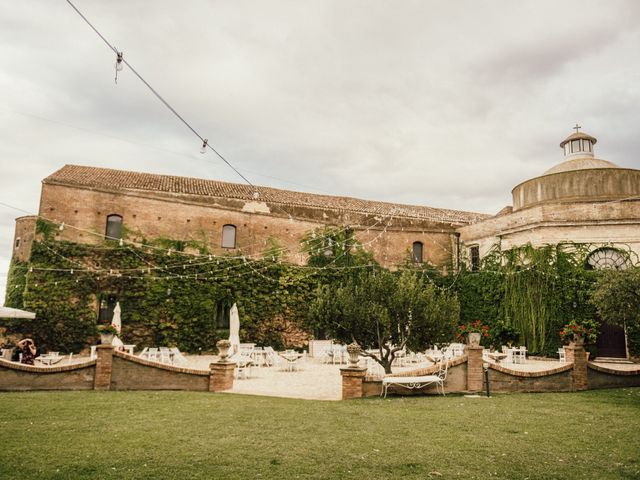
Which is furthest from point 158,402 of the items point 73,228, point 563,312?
point 563,312

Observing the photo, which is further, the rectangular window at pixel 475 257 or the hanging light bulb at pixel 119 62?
the rectangular window at pixel 475 257

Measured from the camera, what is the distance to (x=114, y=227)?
Result: 68.4ft

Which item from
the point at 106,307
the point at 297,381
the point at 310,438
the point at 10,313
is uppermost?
the point at 106,307

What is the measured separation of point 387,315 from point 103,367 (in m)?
7.07

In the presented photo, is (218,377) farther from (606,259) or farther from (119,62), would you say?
(606,259)

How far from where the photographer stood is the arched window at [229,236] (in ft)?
74.1

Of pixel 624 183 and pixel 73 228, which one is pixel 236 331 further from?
pixel 624 183

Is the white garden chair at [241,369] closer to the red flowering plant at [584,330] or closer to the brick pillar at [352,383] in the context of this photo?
the brick pillar at [352,383]

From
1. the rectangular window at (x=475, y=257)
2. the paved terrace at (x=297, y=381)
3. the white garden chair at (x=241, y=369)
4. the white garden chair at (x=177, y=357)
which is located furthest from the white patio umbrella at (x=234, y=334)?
the rectangular window at (x=475, y=257)

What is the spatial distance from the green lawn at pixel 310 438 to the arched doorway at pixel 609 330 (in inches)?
446

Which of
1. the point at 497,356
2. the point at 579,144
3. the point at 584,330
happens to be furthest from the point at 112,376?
the point at 579,144

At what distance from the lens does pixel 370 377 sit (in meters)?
10.8

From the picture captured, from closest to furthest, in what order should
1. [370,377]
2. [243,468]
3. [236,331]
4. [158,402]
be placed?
[243,468] < [158,402] < [370,377] < [236,331]

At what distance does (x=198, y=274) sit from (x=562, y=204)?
55.2ft
